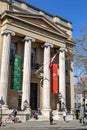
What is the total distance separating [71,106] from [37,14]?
1567cm

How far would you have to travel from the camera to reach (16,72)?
1288 inches

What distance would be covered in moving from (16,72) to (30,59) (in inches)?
119

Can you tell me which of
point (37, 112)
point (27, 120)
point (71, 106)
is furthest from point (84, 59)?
point (71, 106)

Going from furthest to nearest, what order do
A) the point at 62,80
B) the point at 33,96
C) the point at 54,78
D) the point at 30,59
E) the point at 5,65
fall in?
the point at 62,80 < the point at 54,78 < the point at 33,96 < the point at 30,59 < the point at 5,65

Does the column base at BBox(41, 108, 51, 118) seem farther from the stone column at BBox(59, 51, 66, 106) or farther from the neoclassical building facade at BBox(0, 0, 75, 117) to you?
the stone column at BBox(59, 51, 66, 106)

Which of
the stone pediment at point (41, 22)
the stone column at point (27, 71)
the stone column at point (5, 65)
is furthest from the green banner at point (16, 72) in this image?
the stone pediment at point (41, 22)

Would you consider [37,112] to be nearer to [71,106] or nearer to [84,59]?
[71,106]

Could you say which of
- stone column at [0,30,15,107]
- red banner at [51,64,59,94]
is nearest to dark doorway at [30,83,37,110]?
red banner at [51,64,59,94]

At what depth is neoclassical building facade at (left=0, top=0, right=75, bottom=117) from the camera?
3250 cm

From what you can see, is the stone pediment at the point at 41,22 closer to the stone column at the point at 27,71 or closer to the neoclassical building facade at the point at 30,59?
the neoclassical building facade at the point at 30,59

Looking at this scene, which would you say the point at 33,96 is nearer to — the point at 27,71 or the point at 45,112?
the point at 45,112

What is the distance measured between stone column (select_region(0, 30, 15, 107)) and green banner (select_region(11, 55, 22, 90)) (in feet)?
4.31

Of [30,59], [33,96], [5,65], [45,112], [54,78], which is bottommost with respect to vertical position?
[45,112]

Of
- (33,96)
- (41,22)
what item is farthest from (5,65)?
(41,22)
